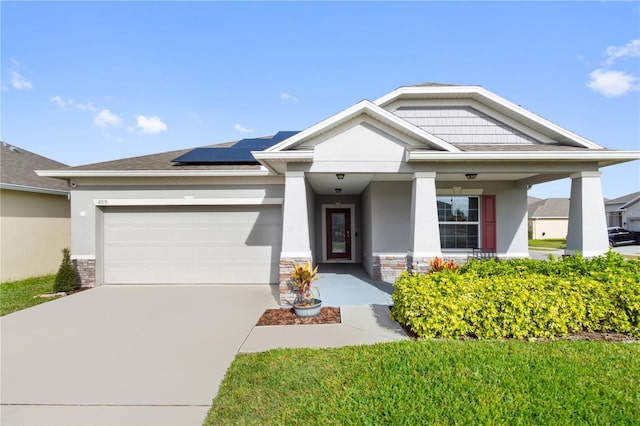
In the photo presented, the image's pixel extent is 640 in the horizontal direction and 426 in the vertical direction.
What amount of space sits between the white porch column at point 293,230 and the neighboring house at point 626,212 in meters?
35.8

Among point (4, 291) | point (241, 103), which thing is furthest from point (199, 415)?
point (241, 103)

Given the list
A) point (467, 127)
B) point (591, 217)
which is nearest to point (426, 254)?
point (591, 217)

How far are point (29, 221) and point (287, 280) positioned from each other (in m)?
9.68

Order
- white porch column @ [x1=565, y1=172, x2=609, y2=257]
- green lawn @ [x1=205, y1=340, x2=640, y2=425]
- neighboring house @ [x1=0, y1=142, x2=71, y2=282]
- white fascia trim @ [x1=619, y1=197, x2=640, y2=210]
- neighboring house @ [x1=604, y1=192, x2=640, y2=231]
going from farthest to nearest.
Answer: neighboring house @ [x1=604, y1=192, x2=640, y2=231] < white fascia trim @ [x1=619, y1=197, x2=640, y2=210] < neighboring house @ [x1=0, y1=142, x2=71, y2=282] < white porch column @ [x1=565, y1=172, x2=609, y2=257] < green lawn @ [x1=205, y1=340, x2=640, y2=425]

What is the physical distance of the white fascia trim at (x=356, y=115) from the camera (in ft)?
22.8

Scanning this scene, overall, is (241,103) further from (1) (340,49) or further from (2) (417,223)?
(2) (417,223)

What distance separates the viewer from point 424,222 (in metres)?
7.15

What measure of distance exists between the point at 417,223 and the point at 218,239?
5.94m

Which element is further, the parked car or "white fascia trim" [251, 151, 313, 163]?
the parked car

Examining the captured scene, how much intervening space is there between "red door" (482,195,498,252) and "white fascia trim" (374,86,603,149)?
248 cm

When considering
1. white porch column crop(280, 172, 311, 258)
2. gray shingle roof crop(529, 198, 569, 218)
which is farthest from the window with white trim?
gray shingle roof crop(529, 198, 569, 218)

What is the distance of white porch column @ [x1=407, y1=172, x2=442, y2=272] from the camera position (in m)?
7.07

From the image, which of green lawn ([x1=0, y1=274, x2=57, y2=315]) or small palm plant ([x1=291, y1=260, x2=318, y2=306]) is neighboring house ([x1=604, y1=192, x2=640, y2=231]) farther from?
green lawn ([x1=0, y1=274, x2=57, y2=315])

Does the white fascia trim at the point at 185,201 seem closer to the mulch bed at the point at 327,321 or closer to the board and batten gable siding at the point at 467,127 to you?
the mulch bed at the point at 327,321
